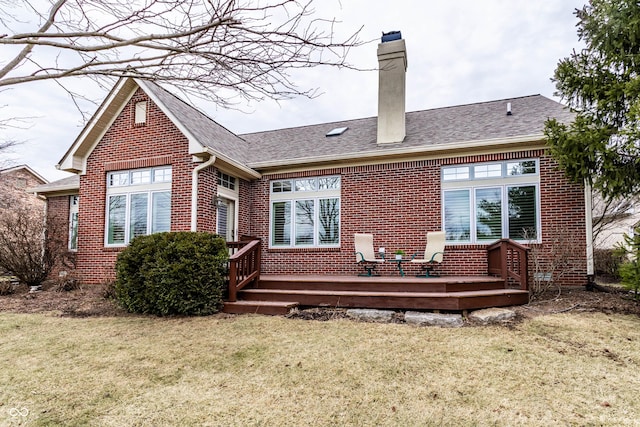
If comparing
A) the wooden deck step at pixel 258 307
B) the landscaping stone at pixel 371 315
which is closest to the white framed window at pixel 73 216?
the wooden deck step at pixel 258 307

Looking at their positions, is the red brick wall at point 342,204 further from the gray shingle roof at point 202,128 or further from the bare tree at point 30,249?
the bare tree at point 30,249

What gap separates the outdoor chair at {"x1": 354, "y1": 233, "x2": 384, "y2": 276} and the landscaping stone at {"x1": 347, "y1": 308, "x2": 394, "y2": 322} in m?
2.25

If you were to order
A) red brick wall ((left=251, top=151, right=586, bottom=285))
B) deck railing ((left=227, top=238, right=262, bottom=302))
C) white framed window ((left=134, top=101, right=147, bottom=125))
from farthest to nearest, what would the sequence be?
white framed window ((left=134, top=101, right=147, bottom=125)), red brick wall ((left=251, top=151, right=586, bottom=285)), deck railing ((left=227, top=238, right=262, bottom=302))

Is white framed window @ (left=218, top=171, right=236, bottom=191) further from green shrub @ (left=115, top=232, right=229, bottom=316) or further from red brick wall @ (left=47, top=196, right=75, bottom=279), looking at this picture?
red brick wall @ (left=47, top=196, right=75, bottom=279)

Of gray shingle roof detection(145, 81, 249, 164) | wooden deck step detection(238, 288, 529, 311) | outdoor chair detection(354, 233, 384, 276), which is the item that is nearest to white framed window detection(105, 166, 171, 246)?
gray shingle roof detection(145, 81, 249, 164)

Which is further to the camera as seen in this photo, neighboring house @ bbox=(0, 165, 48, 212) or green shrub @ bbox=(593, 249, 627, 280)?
neighboring house @ bbox=(0, 165, 48, 212)

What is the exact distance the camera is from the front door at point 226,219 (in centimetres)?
957

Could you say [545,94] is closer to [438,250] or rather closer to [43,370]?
[438,250]

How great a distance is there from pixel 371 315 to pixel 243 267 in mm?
2624

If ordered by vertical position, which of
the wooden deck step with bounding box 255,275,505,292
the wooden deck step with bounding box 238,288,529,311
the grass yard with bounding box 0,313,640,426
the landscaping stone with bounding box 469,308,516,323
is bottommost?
the grass yard with bounding box 0,313,640,426

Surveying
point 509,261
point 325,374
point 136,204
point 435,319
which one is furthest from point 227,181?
point 325,374

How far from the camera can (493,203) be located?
27.7 ft

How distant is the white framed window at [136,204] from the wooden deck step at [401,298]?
11.9ft

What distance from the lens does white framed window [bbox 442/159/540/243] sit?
8.20m
